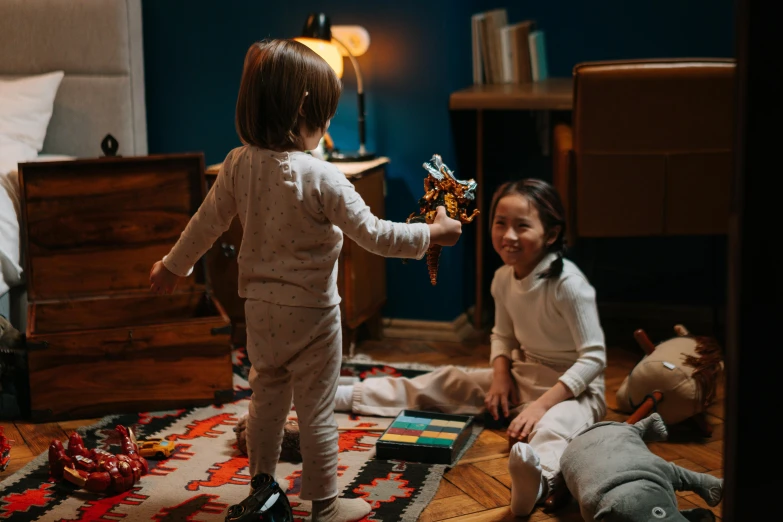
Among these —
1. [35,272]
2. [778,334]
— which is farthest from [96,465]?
[778,334]

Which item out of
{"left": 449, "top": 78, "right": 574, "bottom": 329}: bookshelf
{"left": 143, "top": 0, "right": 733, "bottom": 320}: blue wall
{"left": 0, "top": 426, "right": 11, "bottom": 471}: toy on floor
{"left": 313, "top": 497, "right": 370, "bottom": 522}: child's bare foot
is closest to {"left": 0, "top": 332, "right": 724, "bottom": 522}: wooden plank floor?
{"left": 0, "top": 426, "right": 11, "bottom": 471}: toy on floor

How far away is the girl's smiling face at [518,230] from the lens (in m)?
2.04

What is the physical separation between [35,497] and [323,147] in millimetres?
1416

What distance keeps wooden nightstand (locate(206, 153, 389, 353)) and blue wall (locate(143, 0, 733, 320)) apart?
0.37 feet

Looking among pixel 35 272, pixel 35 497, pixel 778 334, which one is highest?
pixel 778 334

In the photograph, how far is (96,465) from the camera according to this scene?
1.82 meters

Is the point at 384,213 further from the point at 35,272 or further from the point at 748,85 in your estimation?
the point at 748,85

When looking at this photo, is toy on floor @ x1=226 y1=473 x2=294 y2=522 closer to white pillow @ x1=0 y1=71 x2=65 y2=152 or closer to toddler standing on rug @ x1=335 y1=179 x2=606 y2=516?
toddler standing on rug @ x1=335 y1=179 x2=606 y2=516

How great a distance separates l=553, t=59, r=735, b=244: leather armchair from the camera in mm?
2439

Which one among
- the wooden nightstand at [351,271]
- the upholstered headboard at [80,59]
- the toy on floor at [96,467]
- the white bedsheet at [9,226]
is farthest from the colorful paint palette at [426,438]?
the upholstered headboard at [80,59]

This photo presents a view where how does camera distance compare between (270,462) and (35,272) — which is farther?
(35,272)

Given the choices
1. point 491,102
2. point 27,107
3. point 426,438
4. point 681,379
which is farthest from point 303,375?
point 27,107

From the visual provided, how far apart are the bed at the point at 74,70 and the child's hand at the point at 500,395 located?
1.54 metres

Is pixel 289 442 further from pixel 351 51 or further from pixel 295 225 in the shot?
pixel 351 51
